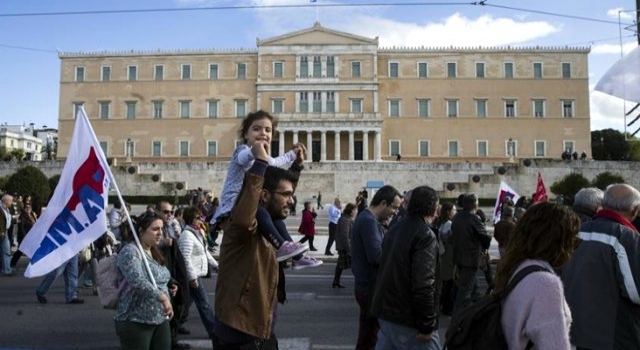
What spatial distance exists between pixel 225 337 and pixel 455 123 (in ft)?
197

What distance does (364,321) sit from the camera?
563cm

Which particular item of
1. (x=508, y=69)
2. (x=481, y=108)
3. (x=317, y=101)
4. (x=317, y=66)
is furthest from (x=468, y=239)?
(x=508, y=69)

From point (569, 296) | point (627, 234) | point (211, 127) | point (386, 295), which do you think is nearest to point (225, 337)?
point (386, 295)

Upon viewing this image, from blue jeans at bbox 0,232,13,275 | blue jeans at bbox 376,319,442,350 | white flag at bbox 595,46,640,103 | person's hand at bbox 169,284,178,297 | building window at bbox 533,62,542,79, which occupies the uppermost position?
building window at bbox 533,62,542,79

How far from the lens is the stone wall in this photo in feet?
150

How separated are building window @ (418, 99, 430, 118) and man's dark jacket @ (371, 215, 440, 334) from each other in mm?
58351

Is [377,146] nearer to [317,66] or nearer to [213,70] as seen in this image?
[317,66]

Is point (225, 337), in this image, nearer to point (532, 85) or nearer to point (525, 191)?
point (525, 191)

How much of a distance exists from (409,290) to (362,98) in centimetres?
5709

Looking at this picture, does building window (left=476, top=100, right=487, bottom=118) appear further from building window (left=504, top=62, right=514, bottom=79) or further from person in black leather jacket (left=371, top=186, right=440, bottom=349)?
person in black leather jacket (left=371, top=186, right=440, bottom=349)

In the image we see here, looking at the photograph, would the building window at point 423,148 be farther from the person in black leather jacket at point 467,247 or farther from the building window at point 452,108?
the person in black leather jacket at point 467,247

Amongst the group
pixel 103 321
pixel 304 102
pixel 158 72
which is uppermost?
pixel 158 72

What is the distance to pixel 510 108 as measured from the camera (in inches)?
2406

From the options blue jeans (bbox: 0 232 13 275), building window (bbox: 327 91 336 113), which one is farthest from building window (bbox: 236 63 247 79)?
blue jeans (bbox: 0 232 13 275)
